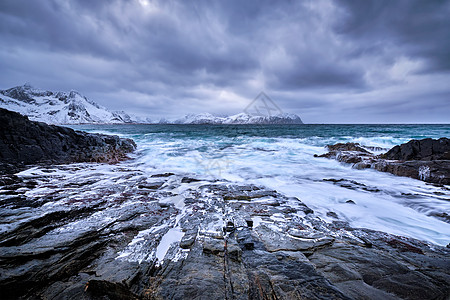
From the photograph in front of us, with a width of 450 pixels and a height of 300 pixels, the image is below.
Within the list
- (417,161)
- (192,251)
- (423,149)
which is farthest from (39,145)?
(423,149)

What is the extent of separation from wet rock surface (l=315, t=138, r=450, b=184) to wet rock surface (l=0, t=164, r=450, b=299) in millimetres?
6237

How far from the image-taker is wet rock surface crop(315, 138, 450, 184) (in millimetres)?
7309

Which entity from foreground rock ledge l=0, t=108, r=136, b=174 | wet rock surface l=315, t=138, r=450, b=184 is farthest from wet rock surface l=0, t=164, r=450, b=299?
wet rock surface l=315, t=138, r=450, b=184

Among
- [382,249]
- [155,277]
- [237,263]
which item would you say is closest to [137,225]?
[155,277]

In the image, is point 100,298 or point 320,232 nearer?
point 100,298

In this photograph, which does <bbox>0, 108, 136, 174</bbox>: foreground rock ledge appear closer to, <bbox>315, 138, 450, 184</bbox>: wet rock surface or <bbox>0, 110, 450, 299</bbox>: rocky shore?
<bbox>0, 110, 450, 299</bbox>: rocky shore

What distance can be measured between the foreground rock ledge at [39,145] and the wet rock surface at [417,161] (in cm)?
1467

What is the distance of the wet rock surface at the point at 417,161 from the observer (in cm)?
731

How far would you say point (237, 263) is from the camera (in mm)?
2457

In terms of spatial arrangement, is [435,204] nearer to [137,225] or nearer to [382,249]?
[382,249]

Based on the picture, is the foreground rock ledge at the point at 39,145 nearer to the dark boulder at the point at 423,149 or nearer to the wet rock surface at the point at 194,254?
the wet rock surface at the point at 194,254

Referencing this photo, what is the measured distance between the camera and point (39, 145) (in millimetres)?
8406

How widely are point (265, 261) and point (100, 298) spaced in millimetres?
1972

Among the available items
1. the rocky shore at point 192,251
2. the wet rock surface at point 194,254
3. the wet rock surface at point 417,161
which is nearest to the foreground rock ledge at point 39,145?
the rocky shore at point 192,251
